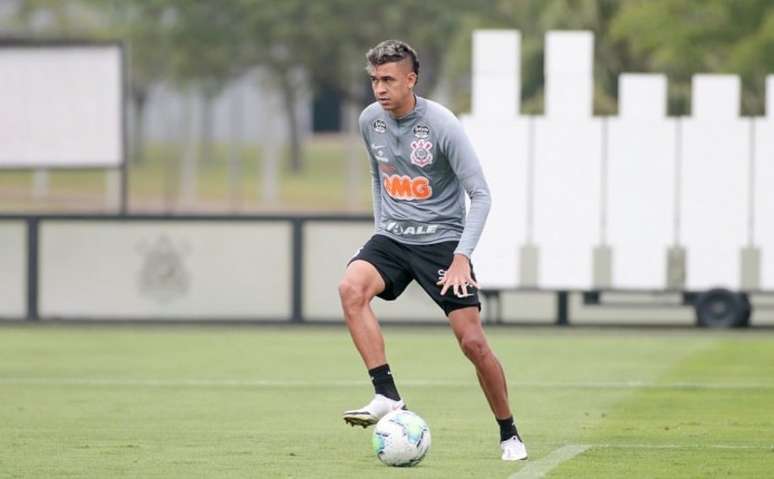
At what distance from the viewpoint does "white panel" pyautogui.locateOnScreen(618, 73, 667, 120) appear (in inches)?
930

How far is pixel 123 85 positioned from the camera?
87.9ft

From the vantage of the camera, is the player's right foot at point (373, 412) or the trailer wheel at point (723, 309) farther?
the trailer wheel at point (723, 309)

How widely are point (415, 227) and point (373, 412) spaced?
3.30ft

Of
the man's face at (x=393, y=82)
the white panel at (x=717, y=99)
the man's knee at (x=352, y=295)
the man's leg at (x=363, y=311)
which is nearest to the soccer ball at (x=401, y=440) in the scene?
the man's leg at (x=363, y=311)

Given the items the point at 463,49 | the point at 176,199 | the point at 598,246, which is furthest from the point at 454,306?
the point at 176,199

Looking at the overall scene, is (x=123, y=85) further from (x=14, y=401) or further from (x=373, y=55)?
(x=373, y=55)

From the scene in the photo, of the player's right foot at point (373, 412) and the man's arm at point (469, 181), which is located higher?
the man's arm at point (469, 181)

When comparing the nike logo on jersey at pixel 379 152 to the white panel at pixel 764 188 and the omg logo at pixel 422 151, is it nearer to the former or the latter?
the omg logo at pixel 422 151

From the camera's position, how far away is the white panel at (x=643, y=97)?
77.5 ft

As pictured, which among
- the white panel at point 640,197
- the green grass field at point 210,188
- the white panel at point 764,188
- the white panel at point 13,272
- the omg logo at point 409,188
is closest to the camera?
the omg logo at point 409,188

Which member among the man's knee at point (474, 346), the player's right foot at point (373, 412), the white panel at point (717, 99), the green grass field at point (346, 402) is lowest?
the green grass field at point (346, 402)

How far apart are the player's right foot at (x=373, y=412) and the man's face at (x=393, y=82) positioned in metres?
1.51

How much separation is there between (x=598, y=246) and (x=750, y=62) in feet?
32.8

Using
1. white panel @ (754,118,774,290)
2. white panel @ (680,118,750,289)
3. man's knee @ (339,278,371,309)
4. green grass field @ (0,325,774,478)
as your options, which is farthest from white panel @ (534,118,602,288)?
man's knee @ (339,278,371,309)
